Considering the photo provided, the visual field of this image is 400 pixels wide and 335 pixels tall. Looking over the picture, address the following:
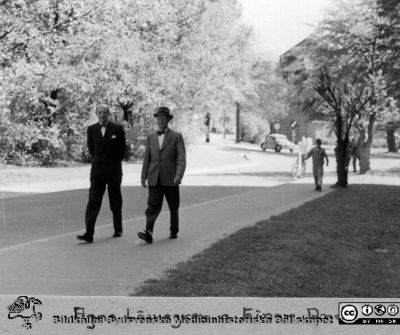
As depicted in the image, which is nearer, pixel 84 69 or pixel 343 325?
pixel 343 325

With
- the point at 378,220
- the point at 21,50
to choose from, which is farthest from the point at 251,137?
the point at 378,220

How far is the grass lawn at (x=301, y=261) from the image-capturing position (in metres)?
5.70

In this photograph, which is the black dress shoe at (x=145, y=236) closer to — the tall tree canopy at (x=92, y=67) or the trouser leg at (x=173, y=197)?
the trouser leg at (x=173, y=197)

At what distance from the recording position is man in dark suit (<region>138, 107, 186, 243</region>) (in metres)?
8.42

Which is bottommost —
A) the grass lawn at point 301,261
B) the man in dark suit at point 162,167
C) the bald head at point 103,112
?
the grass lawn at point 301,261

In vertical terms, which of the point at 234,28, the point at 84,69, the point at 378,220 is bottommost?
the point at 378,220

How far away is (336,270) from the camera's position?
25.0ft

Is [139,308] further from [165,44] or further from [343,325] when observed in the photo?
Answer: [165,44]

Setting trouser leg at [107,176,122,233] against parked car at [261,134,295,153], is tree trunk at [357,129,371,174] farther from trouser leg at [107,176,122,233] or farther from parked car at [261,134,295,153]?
parked car at [261,134,295,153]

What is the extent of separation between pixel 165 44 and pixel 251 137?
38202 mm

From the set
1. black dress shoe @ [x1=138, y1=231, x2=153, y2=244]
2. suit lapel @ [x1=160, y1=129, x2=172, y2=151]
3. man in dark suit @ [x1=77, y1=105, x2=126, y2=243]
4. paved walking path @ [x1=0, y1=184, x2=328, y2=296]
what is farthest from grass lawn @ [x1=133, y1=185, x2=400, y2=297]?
man in dark suit @ [x1=77, y1=105, x2=126, y2=243]

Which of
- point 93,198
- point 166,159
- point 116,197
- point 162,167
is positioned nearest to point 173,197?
point 162,167

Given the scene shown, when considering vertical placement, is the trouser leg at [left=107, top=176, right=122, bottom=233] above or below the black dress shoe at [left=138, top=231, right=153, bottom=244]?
above

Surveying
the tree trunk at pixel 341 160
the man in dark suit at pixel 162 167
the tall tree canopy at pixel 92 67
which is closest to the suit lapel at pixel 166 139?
the man in dark suit at pixel 162 167
